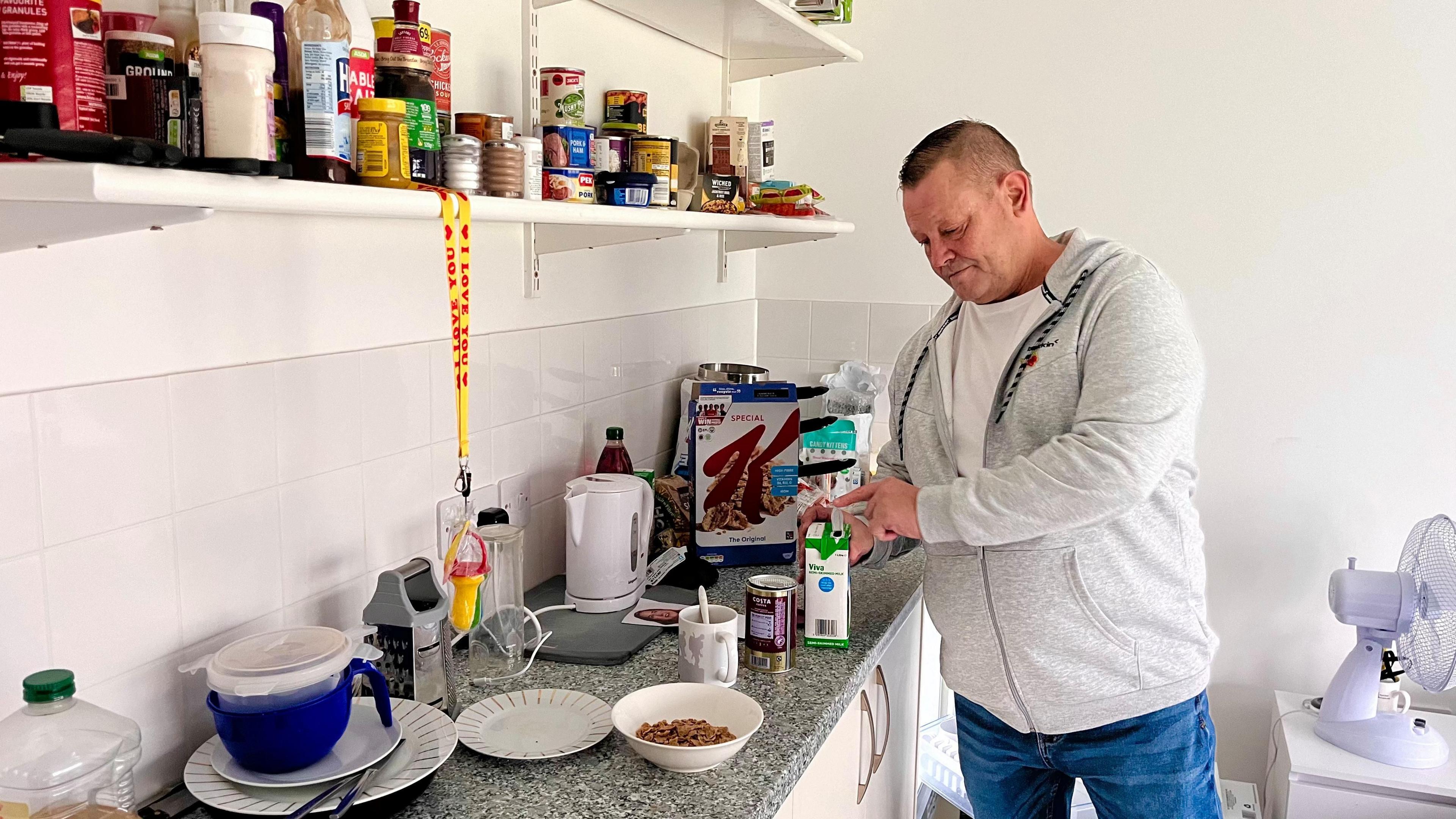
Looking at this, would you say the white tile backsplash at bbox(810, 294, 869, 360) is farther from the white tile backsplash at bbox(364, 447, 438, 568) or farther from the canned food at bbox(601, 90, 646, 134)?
the white tile backsplash at bbox(364, 447, 438, 568)

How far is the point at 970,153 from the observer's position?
1564 millimetres

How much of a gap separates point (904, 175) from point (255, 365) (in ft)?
3.15

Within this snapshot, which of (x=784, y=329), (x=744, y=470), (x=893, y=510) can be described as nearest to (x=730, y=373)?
(x=744, y=470)

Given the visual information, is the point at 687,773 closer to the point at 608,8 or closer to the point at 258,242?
the point at 258,242

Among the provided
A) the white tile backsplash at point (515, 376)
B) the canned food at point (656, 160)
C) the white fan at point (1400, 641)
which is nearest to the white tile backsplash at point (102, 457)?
the white tile backsplash at point (515, 376)

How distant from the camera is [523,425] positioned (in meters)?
1.89

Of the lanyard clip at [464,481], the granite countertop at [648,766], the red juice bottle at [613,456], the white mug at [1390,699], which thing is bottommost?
the white mug at [1390,699]

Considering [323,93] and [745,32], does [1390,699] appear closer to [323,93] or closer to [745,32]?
→ [745,32]

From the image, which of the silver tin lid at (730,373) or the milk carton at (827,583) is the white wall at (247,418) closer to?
the silver tin lid at (730,373)

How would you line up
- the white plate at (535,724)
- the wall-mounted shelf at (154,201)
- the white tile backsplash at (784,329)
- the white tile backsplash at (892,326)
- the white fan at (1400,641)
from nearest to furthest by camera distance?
the wall-mounted shelf at (154,201), the white plate at (535,724), the white fan at (1400,641), the white tile backsplash at (892,326), the white tile backsplash at (784,329)

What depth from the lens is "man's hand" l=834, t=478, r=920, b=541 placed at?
1.56m

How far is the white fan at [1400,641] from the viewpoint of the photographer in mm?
2148

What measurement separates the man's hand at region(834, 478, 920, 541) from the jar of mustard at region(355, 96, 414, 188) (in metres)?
0.82

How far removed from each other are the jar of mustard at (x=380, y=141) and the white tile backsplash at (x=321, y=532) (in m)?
0.44
